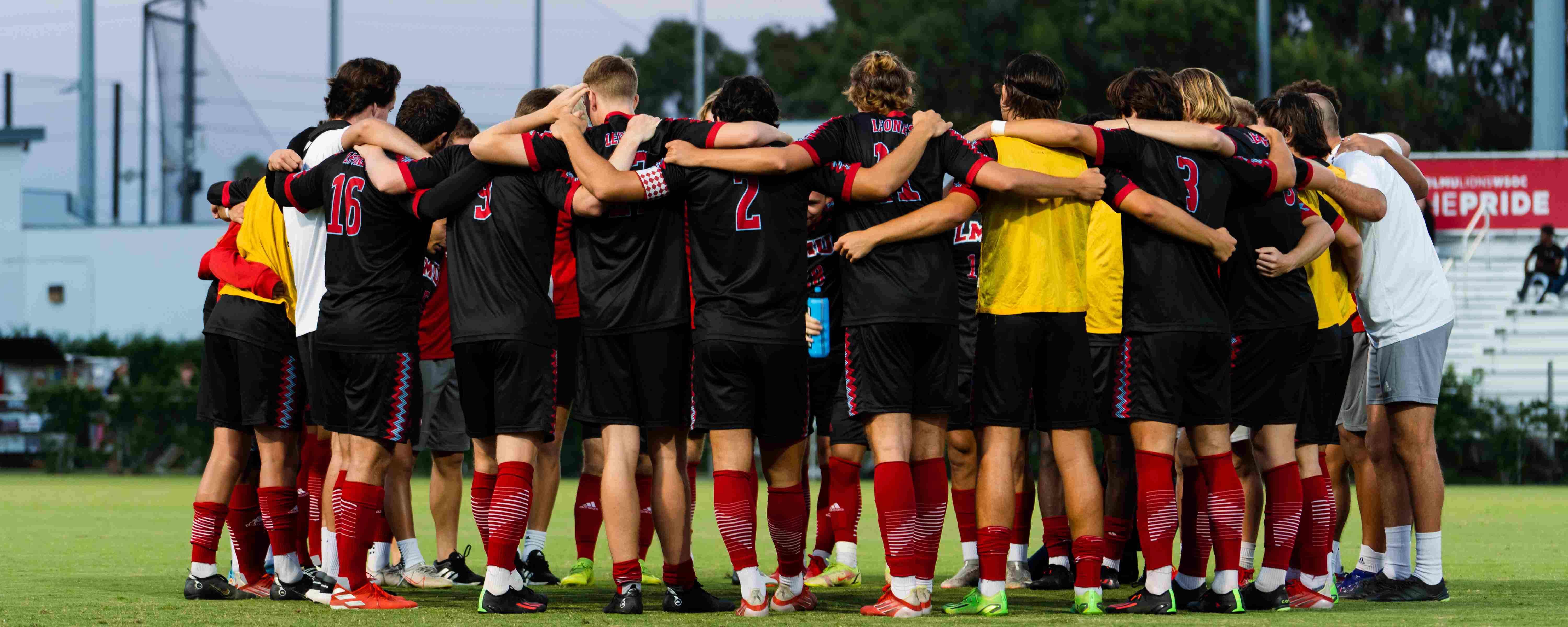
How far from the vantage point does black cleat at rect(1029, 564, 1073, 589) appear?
24.8 ft

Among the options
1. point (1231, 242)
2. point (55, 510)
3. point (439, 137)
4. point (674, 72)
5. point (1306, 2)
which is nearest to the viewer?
point (1231, 242)

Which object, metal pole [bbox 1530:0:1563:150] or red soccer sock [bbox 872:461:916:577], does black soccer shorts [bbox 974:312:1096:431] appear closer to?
red soccer sock [bbox 872:461:916:577]

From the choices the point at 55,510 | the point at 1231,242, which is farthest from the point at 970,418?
the point at 55,510

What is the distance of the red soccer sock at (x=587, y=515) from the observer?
26.0 ft

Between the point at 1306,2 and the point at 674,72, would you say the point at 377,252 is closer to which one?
the point at 1306,2

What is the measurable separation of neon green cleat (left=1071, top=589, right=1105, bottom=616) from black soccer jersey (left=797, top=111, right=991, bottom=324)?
1239 millimetres

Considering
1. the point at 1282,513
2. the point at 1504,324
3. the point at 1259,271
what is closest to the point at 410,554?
the point at 1282,513

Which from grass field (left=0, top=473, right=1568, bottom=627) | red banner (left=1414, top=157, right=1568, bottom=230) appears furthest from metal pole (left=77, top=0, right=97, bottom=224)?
red banner (left=1414, top=157, right=1568, bottom=230)

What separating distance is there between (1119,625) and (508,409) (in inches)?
102

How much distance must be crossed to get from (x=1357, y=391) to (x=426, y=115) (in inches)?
187

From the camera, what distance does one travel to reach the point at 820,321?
20.6 feet

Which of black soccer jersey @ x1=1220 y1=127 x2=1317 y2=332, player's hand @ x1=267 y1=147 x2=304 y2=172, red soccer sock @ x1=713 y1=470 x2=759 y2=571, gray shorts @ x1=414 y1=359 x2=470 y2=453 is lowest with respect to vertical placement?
red soccer sock @ x1=713 y1=470 x2=759 y2=571

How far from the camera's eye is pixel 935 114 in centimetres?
632

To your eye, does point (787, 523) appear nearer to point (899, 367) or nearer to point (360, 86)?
point (899, 367)
